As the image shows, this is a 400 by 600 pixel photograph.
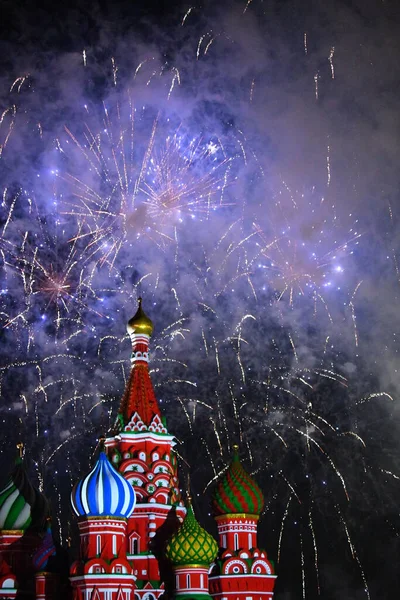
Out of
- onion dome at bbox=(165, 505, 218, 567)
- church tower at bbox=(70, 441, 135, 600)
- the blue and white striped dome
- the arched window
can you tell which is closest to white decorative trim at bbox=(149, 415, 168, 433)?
church tower at bbox=(70, 441, 135, 600)

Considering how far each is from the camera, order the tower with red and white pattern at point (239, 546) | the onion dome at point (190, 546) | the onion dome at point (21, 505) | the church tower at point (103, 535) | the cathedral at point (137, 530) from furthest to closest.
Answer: the onion dome at point (21, 505)
the tower with red and white pattern at point (239, 546)
the onion dome at point (190, 546)
the cathedral at point (137, 530)
the church tower at point (103, 535)

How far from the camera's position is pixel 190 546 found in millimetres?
24328

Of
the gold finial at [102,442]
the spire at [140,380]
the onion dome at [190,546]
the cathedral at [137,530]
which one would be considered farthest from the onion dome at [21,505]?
the onion dome at [190,546]

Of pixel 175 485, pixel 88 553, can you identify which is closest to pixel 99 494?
pixel 88 553

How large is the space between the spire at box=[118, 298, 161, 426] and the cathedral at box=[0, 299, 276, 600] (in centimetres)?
3

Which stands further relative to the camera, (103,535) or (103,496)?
(103,496)

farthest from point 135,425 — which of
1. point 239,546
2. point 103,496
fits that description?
point 239,546

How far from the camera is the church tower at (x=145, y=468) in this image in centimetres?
2472

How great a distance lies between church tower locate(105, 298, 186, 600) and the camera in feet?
81.1

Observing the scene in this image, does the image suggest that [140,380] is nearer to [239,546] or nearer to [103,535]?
[103,535]

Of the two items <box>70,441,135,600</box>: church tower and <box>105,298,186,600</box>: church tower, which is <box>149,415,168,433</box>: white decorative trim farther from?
<box>70,441,135,600</box>: church tower

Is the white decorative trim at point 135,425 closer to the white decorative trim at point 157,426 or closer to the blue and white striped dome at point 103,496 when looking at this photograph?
the white decorative trim at point 157,426

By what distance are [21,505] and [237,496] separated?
5713 millimetres

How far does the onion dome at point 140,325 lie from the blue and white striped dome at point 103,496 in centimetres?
471
